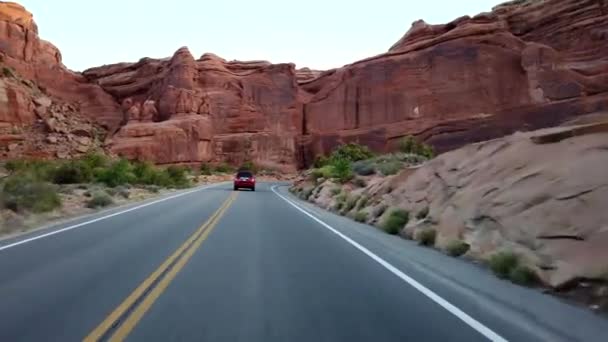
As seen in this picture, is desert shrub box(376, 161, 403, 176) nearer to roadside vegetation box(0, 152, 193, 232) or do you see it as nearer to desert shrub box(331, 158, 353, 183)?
desert shrub box(331, 158, 353, 183)

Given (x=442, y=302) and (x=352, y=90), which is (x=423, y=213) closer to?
(x=442, y=302)

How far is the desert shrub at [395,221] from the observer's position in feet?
53.6

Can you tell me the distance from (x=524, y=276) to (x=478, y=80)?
299 feet

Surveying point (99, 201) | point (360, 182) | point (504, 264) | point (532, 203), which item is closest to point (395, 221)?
point (532, 203)

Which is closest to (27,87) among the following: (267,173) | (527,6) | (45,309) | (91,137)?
(91,137)

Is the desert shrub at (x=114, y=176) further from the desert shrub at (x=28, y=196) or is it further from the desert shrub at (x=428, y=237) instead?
the desert shrub at (x=428, y=237)

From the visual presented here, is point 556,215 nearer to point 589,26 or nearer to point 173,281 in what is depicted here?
point 173,281

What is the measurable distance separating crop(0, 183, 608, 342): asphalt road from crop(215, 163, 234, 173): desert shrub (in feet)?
282

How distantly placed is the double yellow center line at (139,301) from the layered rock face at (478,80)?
7834cm

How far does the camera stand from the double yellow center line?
18.4 feet

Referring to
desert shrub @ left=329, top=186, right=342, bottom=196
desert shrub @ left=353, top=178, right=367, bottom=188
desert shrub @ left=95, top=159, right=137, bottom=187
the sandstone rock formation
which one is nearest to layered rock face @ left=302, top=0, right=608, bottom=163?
the sandstone rock formation

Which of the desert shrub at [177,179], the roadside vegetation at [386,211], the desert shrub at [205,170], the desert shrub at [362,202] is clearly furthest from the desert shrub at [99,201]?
the desert shrub at [205,170]

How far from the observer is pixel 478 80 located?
94.6 m

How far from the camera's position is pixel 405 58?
326ft
